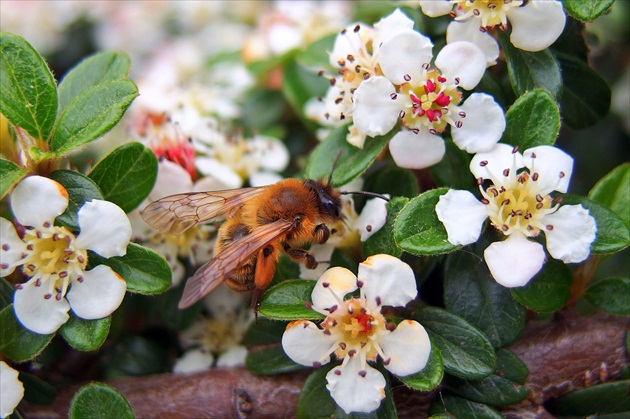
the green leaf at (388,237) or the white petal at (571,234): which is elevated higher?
the white petal at (571,234)

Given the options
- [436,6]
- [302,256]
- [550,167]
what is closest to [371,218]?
[302,256]

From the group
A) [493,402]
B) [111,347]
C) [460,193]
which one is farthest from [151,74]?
[493,402]

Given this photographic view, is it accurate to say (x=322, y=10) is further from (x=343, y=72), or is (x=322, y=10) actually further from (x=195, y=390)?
(x=195, y=390)

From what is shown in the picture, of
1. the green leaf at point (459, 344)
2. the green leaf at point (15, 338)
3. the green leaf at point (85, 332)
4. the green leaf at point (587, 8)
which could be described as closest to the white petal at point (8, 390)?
the green leaf at point (15, 338)

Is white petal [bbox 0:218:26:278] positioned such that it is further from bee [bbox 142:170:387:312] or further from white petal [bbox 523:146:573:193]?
white petal [bbox 523:146:573:193]

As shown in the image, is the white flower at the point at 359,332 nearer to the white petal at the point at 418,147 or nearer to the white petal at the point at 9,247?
the white petal at the point at 418,147

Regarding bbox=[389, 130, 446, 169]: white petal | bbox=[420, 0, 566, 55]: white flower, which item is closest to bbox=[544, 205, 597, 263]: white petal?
bbox=[389, 130, 446, 169]: white petal
